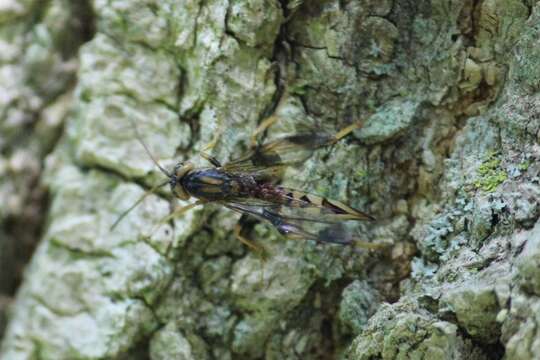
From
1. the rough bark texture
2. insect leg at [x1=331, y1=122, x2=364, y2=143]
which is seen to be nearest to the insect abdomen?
the rough bark texture

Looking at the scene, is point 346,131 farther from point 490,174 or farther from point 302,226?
point 490,174

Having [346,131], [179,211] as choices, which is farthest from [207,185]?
[346,131]

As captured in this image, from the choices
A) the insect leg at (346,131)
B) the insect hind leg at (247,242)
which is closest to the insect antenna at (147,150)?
the insect hind leg at (247,242)

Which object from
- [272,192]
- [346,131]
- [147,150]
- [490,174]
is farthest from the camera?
[147,150]

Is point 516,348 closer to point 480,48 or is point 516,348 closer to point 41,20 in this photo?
point 480,48

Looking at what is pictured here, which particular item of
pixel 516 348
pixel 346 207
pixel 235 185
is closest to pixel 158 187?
pixel 235 185

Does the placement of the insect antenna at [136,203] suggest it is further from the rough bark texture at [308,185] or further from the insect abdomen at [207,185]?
the insect abdomen at [207,185]
